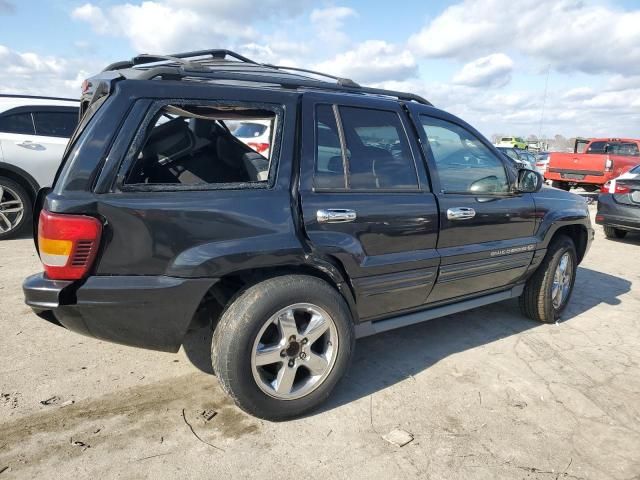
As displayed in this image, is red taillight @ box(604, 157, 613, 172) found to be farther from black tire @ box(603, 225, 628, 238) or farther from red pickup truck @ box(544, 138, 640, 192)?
black tire @ box(603, 225, 628, 238)

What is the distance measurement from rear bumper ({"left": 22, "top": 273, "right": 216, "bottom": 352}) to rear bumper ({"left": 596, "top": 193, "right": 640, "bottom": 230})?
7.68 meters

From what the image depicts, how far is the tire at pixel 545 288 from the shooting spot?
13.4 feet

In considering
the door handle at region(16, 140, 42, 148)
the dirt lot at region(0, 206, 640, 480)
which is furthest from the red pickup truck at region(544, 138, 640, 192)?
the door handle at region(16, 140, 42, 148)

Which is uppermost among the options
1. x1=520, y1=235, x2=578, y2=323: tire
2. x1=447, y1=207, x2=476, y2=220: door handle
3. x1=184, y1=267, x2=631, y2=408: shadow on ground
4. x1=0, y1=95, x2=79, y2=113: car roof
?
x1=0, y1=95, x2=79, y2=113: car roof

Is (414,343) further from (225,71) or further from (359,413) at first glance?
(225,71)

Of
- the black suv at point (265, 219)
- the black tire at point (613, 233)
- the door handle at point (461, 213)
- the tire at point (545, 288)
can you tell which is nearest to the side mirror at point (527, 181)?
the black suv at point (265, 219)

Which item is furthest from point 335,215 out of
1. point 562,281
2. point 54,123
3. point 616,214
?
point 616,214

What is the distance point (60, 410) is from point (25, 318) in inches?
58.5

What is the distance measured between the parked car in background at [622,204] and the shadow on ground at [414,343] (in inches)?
134

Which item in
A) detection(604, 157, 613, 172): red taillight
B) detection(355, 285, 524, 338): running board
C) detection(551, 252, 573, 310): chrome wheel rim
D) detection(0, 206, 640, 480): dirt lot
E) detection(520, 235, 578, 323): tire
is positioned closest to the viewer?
detection(0, 206, 640, 480): dirt lot

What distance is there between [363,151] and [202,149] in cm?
118

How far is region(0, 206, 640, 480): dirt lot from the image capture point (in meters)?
2.30

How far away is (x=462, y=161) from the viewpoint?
11.4 feet

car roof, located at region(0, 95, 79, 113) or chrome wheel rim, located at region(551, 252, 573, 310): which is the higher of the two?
car roof, located at region(0, 95, 79, 113)
